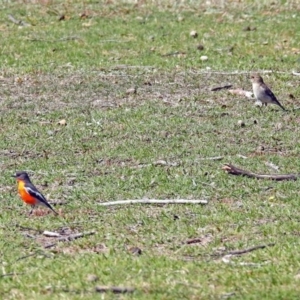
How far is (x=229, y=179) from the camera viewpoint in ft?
32.7

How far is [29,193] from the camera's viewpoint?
8844 mm

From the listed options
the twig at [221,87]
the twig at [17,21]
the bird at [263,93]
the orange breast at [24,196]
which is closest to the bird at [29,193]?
the orange breast at [24,196]

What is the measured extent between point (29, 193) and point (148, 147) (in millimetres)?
2680

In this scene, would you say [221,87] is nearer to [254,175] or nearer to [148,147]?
[148,147]

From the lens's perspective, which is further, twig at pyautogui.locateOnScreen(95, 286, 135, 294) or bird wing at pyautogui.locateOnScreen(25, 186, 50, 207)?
bird wing at pyautogui.locateOnScreen(25, 186, 50, 207)

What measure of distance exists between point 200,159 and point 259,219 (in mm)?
2184

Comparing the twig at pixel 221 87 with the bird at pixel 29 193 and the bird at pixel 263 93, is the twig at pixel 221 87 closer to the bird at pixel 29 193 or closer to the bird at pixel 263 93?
the bird at pixel 263 93

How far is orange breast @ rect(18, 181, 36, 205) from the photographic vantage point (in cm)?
885

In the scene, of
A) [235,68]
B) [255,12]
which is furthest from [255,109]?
[255,12]

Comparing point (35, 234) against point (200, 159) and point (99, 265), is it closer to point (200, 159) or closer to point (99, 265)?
point (99, 265)

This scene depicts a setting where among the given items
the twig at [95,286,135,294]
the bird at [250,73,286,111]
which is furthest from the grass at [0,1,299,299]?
the bird at [250,73,286,111]

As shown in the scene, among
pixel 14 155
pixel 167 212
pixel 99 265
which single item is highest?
pixel 99 265

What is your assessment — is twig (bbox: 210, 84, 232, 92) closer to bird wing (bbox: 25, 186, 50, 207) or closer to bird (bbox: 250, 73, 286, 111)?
bird (bbox: 250, 73, 286, 111)

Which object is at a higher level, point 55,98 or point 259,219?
point 259,219
